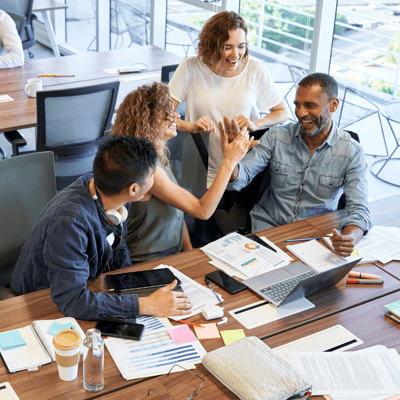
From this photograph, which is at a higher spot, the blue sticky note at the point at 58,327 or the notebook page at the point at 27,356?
the blue sticky note at the point at 58,327

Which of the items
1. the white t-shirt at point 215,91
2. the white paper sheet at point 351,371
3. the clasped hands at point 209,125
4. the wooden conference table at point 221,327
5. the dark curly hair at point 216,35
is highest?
the dark curly hair at point 216,35

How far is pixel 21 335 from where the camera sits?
158 centimetres

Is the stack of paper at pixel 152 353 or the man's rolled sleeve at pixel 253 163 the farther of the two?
the man's rolled sleeve at pixel 253 163

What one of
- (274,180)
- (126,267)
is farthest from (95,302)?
(274,180)

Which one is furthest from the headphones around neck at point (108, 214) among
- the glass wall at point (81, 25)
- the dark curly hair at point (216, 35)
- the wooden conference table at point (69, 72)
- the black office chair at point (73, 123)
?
the glass wall at point (81, 25)

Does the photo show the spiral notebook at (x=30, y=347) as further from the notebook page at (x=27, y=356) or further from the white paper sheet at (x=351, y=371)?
the white paper sheet at (x=351, y=371)

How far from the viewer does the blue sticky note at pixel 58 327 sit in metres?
1.60

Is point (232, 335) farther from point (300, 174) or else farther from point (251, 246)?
point (300, 174)

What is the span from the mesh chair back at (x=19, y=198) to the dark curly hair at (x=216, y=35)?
102 centimetres

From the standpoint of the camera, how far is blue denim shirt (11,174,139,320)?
5.39 ft

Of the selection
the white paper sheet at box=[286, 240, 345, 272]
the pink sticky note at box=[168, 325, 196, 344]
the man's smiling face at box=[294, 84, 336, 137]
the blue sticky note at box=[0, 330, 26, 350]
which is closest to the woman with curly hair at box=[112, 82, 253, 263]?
the man's smiling face at box=[294, 84, 336, 137]

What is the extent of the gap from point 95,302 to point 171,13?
4730 mm

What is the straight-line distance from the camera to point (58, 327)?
1.62 m

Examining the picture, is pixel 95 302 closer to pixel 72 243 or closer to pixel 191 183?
pixel 72 243
